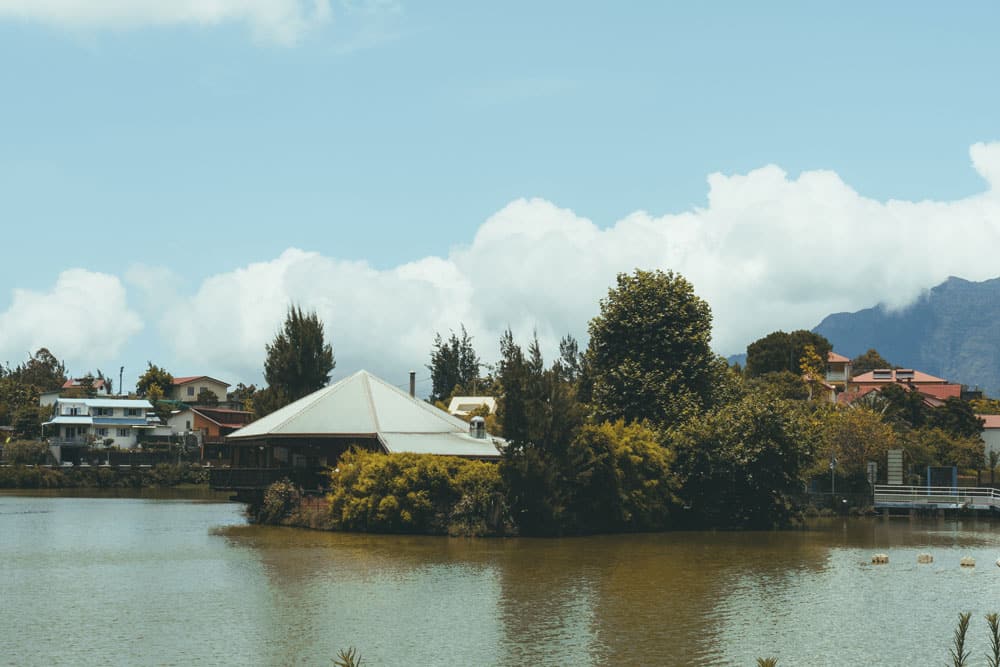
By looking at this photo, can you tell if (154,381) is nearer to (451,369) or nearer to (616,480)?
(451,369)

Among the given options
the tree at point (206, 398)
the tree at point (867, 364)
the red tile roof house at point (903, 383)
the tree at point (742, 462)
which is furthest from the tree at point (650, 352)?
the tree at point (867, 364)

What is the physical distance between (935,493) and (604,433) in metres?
33.0

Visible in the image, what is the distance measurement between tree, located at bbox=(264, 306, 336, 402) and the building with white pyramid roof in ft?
93.7

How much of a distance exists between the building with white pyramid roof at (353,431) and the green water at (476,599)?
6.20 metres

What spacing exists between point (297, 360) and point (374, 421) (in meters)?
36.6

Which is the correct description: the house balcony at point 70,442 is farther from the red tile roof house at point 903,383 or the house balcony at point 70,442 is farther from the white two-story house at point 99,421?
the red tile roof house at point 903,383

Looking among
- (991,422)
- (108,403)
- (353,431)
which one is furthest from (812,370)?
(353,431)

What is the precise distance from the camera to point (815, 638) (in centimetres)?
2623

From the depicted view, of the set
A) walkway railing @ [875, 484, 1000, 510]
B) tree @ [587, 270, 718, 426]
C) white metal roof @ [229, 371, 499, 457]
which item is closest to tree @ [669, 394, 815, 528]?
tree @ [587, 270, 718, 426]

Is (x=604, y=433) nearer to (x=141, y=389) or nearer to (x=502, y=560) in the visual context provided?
(x=502, y=560)

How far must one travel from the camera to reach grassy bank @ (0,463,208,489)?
95.9 metres

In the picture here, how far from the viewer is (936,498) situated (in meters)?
70.4

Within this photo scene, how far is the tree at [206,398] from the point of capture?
5906 inches

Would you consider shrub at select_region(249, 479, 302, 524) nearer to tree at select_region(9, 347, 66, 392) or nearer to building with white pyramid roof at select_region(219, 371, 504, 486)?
building with white pyramid roof at select_region(219, 371, 504, 486)
